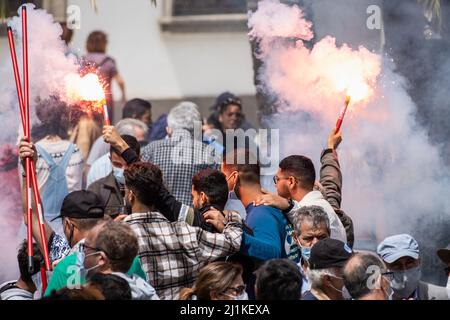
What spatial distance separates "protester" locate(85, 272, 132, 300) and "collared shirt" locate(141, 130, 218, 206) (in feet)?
8.02

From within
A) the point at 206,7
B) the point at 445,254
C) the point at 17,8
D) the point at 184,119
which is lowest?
the point at 445,254

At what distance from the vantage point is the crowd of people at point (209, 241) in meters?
5.41

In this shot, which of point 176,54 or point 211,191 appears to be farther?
point 176,54

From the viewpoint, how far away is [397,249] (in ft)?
21.0

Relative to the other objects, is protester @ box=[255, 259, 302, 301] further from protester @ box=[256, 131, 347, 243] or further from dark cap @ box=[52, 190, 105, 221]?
dark cap @ box=[52, 190, 105, 221]

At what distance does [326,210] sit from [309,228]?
1.26 ft

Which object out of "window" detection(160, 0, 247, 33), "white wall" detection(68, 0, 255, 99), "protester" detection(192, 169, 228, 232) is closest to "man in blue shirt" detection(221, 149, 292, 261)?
"protester" detection(192, 169, 228, 232)

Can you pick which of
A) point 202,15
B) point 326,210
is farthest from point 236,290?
point 202,15

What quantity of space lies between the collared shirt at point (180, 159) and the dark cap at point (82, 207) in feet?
4.16

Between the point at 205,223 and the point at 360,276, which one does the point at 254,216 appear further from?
the point at 360,276

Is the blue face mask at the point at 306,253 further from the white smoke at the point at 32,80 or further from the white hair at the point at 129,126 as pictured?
the white hair at the point at 129,126

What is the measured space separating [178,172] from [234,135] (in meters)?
1.48

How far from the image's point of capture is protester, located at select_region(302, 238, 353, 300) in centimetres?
568

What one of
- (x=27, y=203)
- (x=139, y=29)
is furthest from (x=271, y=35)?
(x=139, y=29)
